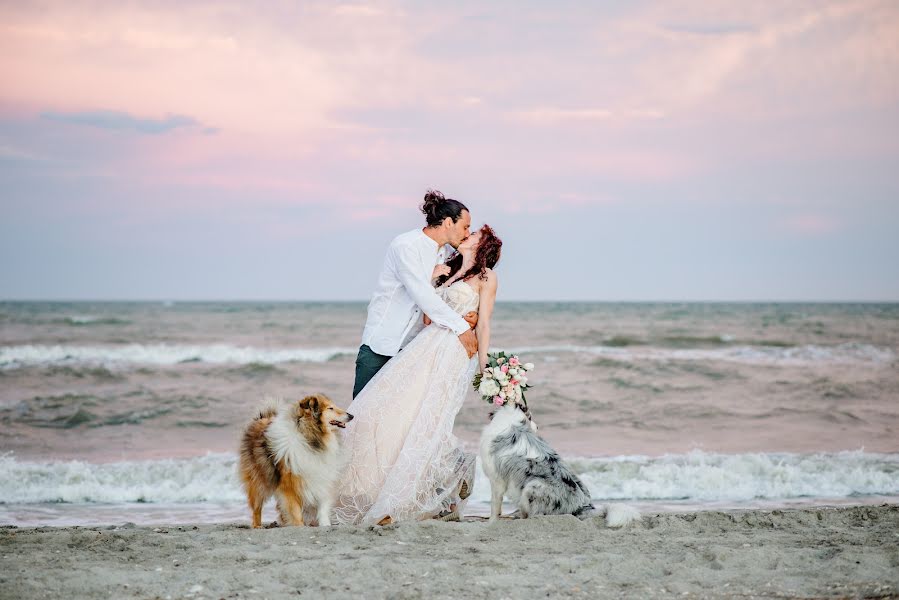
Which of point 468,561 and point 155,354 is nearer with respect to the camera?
point 468,561

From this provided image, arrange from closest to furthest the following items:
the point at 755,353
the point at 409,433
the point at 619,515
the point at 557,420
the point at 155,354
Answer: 1. the point at 619,515
2. the point at 409,433
3. the point at 557,420
4. the point at 155,354
5. the point at 755,353

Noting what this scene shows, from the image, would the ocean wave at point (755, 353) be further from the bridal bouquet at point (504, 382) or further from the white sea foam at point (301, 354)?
the bridal bouquet at point (504, 382)

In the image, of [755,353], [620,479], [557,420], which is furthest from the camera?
[755,353]

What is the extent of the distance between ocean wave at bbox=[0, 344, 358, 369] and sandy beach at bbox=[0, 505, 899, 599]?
16886 mm

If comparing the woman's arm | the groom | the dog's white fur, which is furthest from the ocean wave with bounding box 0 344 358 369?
the dog's white fur

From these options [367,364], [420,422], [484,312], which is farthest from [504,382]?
[367,364]

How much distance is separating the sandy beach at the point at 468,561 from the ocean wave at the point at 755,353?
57.6ft

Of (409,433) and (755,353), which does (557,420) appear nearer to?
(409,433)

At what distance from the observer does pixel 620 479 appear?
877 cm

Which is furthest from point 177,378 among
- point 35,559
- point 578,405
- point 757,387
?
point 35,559

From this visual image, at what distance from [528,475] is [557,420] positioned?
7.47 meters

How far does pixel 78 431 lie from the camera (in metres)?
12.0

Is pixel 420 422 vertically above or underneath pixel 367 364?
underneath

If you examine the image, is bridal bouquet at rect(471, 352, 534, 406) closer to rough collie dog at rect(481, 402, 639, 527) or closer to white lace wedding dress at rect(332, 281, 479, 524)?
rough collie dog at rect(481, 402, 639, 527)
